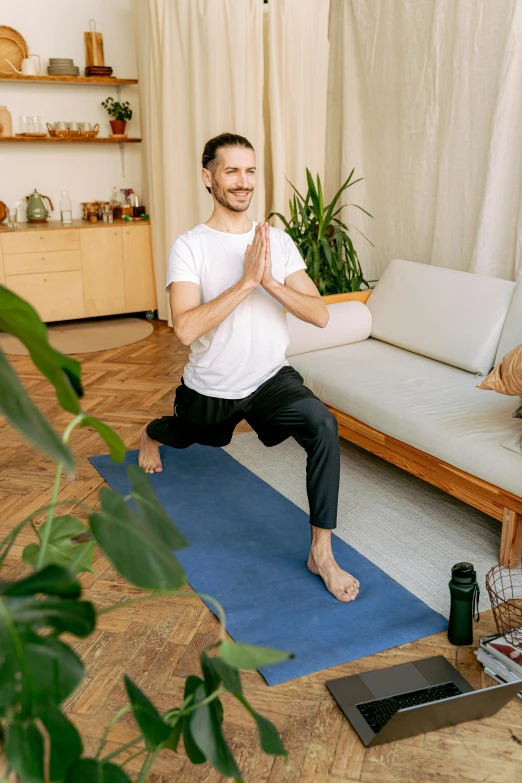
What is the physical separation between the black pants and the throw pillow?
0.51 meters

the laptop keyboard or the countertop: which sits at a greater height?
the countertop

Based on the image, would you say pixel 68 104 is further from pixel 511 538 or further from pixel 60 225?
pixel 511 538

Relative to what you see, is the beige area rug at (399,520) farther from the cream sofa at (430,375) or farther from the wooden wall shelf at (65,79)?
the wooden wall shelf at (65,79)

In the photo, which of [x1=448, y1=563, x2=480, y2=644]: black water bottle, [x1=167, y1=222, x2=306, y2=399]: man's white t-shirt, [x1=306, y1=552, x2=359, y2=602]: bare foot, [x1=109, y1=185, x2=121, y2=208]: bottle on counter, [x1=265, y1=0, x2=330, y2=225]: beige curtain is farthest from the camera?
[x1=109, y1=185, x2=121, y2=208]: bottle on counter

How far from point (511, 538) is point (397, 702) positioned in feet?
2.45

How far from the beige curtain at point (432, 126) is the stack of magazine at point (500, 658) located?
6.38ft

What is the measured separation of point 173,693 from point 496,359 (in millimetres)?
1808

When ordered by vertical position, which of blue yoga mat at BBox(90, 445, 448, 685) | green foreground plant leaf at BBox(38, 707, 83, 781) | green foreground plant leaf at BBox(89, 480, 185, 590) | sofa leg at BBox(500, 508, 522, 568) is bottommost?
blue yoga mat at BBox(90, 445, 448, 685)

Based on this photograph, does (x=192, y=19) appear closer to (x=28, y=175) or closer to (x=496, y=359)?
(x=28, y=175)

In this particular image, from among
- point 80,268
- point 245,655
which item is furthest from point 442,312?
point 80,268

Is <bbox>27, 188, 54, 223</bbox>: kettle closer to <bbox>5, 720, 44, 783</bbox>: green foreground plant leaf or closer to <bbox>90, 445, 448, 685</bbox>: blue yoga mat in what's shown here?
<bbox>90, 445, 448, 685</bbox>: blue yoga mat

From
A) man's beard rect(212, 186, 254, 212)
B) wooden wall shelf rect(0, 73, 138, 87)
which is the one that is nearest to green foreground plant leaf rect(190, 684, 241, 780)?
man's beard rect(212, 186, 254, 212)

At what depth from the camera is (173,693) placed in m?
1.77

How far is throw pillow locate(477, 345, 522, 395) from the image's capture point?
225 centimetres
